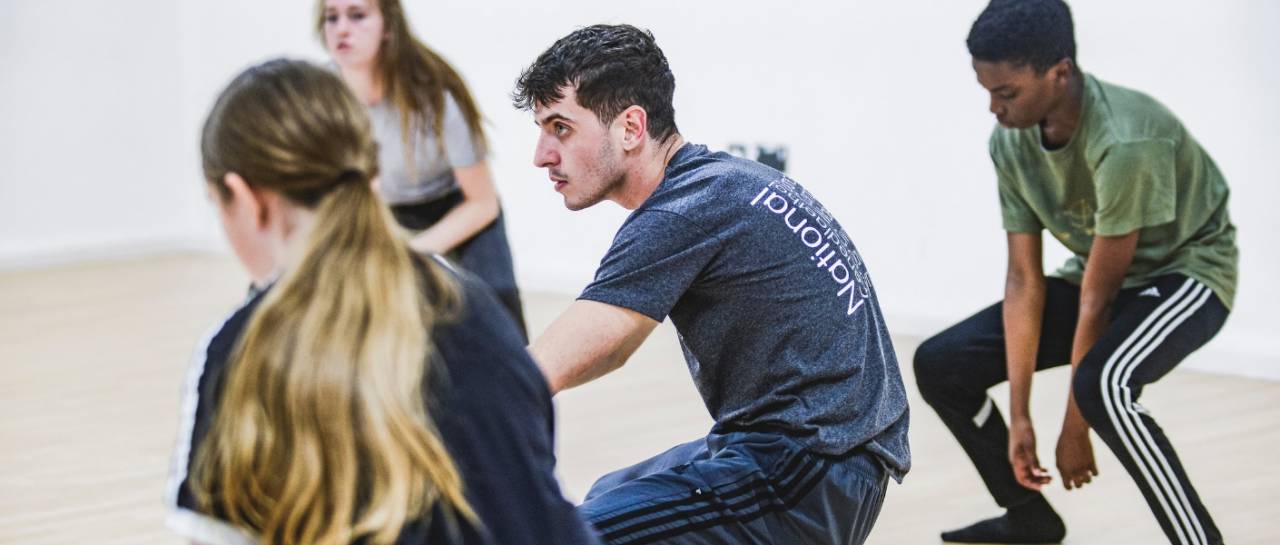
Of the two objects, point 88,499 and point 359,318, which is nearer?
point 359,318

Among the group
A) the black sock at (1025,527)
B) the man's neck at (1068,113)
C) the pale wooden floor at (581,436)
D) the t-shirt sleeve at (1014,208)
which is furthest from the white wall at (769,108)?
the man's neck at (1068,113)

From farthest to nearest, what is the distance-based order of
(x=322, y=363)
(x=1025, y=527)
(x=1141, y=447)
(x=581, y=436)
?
1. (x=581, y=436)
2. (x=1025, y=527)
3. (x=1141, y=447)
4. (x=322, y=363)

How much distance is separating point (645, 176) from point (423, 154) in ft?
4.45

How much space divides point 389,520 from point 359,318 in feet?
0.57

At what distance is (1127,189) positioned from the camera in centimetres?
281

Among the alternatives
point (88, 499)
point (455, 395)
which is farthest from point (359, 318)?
point (88, 499)

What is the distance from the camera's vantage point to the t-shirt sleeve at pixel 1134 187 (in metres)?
2.80

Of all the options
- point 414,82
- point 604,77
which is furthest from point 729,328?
point 414,82

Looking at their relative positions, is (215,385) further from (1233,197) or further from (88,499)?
(1233,197)

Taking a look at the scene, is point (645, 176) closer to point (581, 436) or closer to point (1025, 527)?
point (1025, 527)

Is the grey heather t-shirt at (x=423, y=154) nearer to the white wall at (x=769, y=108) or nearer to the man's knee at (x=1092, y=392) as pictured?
the man's knee at (x=1092, y=392)

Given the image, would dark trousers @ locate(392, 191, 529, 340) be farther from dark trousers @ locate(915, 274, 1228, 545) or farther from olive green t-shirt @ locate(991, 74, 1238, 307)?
olive green t-shirt @ locate(991, 74, 1238, 307)

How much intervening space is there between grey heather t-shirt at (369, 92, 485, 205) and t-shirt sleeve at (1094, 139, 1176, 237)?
1.37 metres

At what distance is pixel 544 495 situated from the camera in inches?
57.9
